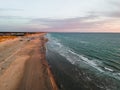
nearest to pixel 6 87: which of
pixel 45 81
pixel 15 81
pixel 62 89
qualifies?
pixel 15 81

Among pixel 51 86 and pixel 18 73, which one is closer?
pixel 51 86

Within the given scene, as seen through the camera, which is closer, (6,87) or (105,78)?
(6,87)

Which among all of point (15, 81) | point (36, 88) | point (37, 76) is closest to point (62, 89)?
point (36, 88)

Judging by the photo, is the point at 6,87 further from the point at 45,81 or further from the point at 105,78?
the point at 105,78

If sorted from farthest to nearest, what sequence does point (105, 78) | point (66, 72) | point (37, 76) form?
point (66, 72), point (105, 78), point (37, 76)

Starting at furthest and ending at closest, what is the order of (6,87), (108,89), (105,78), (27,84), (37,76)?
(105,78) → (37,76) → (108,89) → (27,84) → (6,87)

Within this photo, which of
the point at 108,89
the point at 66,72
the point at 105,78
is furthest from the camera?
the point at 66,72

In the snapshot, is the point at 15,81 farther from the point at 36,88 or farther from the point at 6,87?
the point at 36,88

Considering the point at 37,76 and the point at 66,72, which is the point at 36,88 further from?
the point at 66,72

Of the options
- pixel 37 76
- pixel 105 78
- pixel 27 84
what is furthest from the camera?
pixel 105 78
